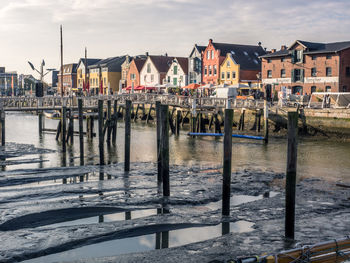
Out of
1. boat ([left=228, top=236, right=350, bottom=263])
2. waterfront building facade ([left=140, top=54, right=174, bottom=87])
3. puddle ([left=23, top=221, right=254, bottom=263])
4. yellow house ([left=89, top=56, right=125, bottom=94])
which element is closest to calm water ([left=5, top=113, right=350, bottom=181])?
puddle ([left=23, top=221, right=254, bottom=263])

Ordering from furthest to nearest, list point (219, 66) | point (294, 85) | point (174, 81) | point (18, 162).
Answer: point (174, 81), point (219, 66), point (294, 85), point (18, 162)

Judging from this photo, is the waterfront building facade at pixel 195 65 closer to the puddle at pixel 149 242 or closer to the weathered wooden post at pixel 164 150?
the weathered wooden post at pixel 164 150

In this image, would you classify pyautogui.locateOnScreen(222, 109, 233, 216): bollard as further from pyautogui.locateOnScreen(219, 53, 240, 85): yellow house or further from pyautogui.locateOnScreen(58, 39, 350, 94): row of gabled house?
pyautogui.locateOnScreen(219, 53, 240, 85): yellow house

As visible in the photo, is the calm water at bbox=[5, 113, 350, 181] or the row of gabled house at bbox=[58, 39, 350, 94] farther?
the row of gabled house at bbox=[58, 39, 350, 94]

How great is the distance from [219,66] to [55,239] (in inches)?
2399

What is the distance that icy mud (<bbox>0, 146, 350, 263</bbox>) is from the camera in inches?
404

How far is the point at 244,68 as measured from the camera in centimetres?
6744

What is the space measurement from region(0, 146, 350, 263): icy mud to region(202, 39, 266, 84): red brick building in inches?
1996

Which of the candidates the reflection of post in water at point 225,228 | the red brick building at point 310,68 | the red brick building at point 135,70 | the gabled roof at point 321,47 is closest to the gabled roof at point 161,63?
the red brick building at point 135,70

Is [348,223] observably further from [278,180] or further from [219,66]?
[219,66]

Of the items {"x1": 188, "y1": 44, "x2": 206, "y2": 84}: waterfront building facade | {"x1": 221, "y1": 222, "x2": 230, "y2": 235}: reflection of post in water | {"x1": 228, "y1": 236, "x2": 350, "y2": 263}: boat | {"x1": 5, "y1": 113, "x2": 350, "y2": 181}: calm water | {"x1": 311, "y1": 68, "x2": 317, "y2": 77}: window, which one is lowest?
{"x1": 5, "y1": 113, "x2": 350, "y2": 181}: calm water

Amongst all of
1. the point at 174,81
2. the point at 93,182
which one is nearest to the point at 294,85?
the point at 174,81

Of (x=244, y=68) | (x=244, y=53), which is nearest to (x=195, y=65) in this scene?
(x=244, y=53)

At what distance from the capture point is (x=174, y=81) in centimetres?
7975
